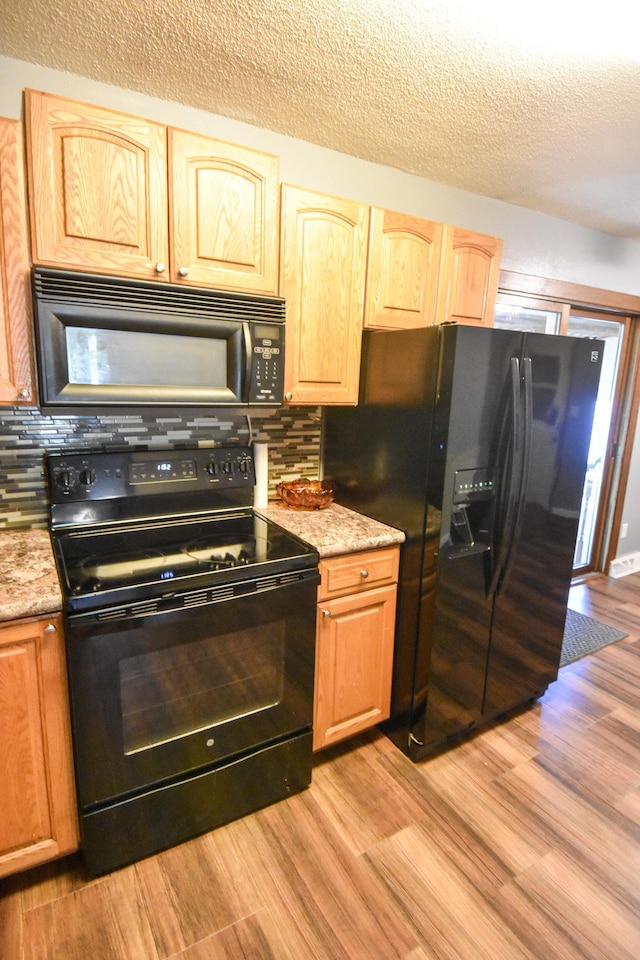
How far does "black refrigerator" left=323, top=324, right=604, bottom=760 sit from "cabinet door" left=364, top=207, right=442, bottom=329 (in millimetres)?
141

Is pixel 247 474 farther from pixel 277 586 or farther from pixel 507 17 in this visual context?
pixel 507 17

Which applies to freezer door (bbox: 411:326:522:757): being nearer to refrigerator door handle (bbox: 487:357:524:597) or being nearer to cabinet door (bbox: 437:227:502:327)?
refrigerator door handle (bbox: 487:357:524:597)

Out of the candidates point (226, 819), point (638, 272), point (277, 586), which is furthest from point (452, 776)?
point (638, 272)

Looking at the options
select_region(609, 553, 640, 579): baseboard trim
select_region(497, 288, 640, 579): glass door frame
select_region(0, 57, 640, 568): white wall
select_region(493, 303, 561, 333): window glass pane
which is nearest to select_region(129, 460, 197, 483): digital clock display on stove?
select_region(0, 57, 640, 568): white wall

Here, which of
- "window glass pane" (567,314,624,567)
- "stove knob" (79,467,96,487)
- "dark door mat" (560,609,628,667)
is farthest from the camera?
"window glass pane" (567,314,624,567)

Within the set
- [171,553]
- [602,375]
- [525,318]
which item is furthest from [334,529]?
[602,375]

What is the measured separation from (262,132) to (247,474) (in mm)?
1402

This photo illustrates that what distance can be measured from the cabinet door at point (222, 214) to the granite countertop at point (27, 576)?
39.0 inches

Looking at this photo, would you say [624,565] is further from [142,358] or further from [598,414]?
[142,358]

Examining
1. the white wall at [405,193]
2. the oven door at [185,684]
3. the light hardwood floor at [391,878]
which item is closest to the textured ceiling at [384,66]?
the white wall at [405,193]

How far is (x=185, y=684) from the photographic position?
1.53 metres

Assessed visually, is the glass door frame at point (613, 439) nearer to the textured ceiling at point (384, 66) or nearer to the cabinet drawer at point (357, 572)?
the textured ceiling at point (384, 66)

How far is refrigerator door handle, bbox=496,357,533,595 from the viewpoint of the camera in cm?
184

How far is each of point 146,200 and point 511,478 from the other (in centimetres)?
156
